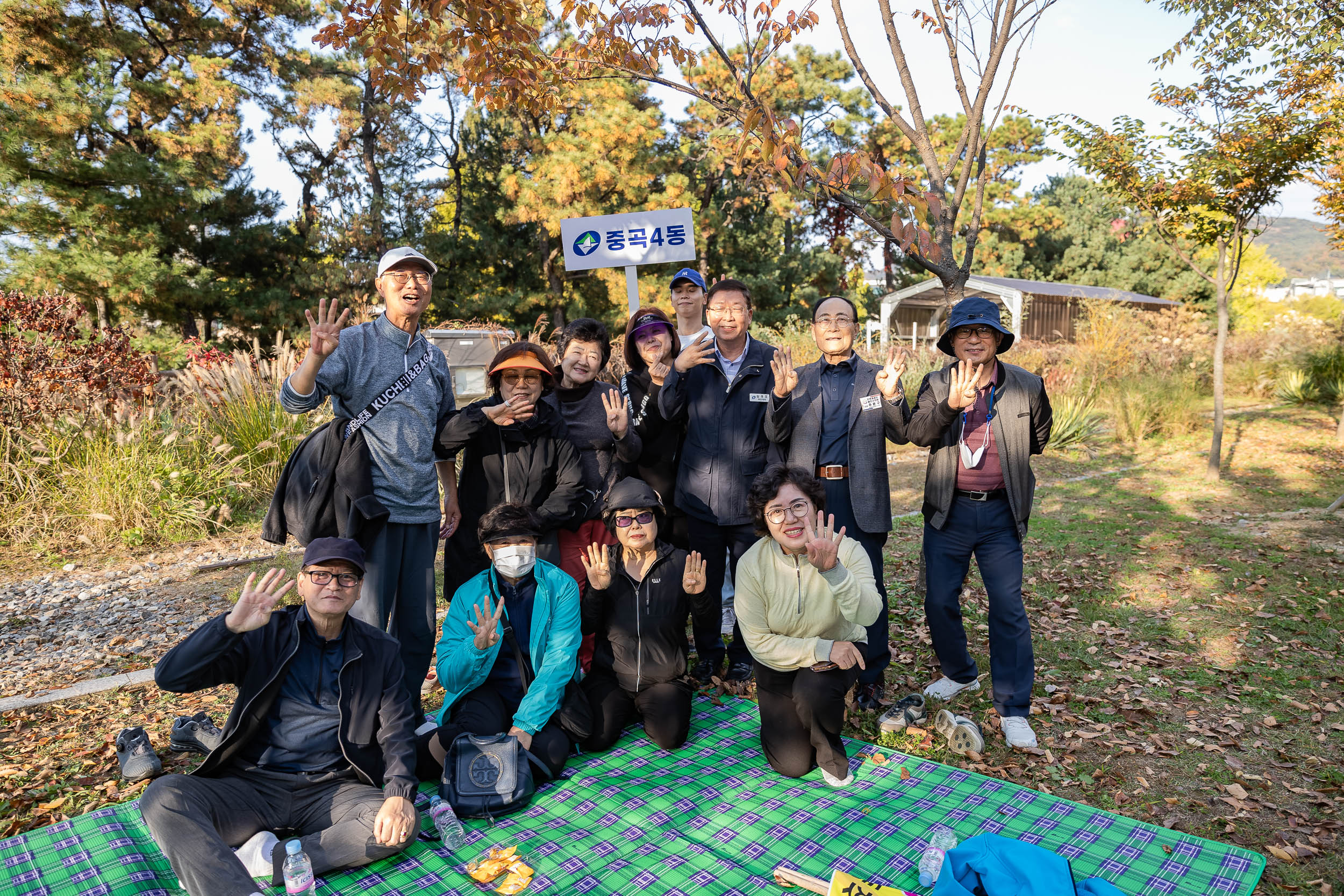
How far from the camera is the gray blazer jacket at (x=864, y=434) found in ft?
12.4

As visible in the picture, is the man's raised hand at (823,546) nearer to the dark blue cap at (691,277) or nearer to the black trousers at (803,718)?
the black trousers at (803,718)

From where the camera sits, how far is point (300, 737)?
2.84 m

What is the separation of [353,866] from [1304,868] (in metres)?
3.30

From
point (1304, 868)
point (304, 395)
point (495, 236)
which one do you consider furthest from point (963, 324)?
point (495, 236)

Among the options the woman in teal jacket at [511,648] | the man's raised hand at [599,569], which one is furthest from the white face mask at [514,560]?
the man's raised hand at [599,569]

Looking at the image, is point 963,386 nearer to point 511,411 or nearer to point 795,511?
point 795,511

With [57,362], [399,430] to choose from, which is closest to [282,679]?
[399,430]

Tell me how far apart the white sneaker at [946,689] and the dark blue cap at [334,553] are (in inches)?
113

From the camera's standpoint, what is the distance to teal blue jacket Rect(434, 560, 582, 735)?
11.1 ft

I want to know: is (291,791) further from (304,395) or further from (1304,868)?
(1304,868)

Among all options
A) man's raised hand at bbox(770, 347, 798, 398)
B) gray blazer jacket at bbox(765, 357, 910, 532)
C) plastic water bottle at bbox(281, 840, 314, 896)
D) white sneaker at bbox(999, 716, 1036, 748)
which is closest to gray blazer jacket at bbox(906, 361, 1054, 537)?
gray blazer jacket at bbox(765, 357, 910, 532)

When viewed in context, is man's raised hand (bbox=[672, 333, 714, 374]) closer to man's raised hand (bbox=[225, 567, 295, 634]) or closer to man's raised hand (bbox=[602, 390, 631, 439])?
man's raised hand (bbox=[602, 390, 631, 439])

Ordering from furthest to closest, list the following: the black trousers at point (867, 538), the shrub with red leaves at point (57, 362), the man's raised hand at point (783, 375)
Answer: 1. the shrub with red leaves at point (57, 362)
2. the black trousers at point (867, 538)
3. the man's raised hand at point (783, 375)

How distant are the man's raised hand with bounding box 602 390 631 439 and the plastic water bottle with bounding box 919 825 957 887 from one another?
2.24m
